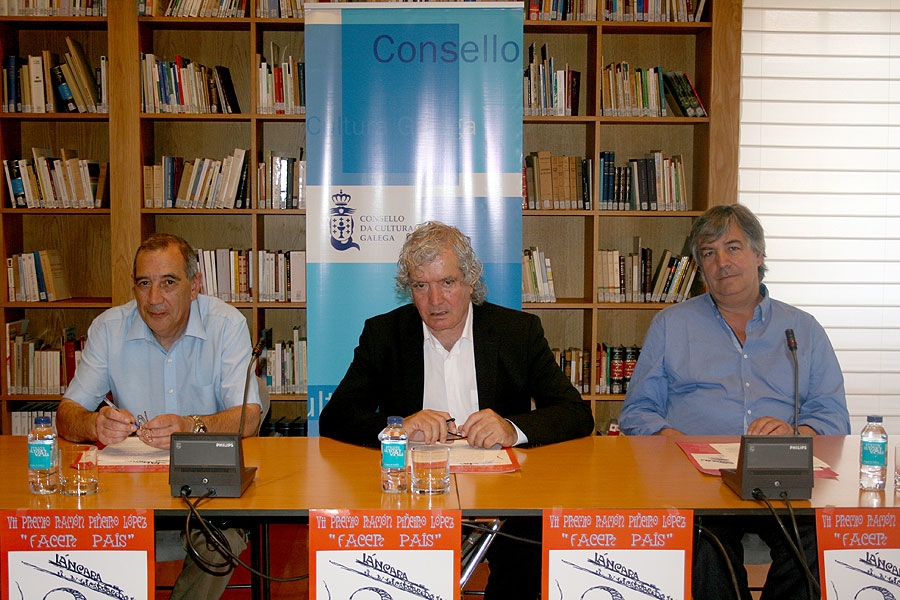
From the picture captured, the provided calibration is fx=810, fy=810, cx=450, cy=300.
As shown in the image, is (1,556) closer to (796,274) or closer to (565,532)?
(565,532)

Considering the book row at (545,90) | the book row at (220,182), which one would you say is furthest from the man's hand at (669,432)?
the book row at (220,182)

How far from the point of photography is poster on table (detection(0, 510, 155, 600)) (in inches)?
62.6

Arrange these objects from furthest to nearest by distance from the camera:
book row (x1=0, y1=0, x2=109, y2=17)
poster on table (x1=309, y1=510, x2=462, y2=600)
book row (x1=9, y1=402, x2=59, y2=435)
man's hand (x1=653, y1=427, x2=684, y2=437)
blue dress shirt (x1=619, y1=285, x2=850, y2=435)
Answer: book row (x1=9, y1=402, x2=59, y2=435)
book row (x1=0, y1=0, x2=109, y2=17)
blue dress shirt (x1=619, y1=285, x2=850, y2=435)
man's hand (x1=653, y1=427, x2=684, y2=437)
poster on table (x1=309, y1=510, x2=462, y2=600)

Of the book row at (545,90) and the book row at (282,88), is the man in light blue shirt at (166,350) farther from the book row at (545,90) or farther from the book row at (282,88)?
the book row at (545,90)

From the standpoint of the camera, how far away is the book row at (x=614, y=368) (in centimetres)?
442

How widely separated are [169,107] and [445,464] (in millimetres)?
3158

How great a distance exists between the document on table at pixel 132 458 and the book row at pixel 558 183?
262 cm

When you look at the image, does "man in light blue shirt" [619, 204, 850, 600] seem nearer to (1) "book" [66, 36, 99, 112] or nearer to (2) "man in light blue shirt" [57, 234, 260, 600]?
(2) "man in light blue shirt" [57, 234, 260, 600]

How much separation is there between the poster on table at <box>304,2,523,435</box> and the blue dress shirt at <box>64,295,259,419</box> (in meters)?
1.34

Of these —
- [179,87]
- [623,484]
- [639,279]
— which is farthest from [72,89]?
[623,484]

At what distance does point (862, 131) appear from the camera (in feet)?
14.8

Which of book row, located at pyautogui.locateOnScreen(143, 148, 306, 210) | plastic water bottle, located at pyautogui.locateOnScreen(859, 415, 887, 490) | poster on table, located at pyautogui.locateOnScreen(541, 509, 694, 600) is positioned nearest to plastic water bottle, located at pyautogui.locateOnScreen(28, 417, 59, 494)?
poster on table, located at pyautogui.locateOnScreen(541, 509, 694, 600)

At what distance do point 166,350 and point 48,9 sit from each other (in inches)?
101

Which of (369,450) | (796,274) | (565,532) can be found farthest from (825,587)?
(796,274)
